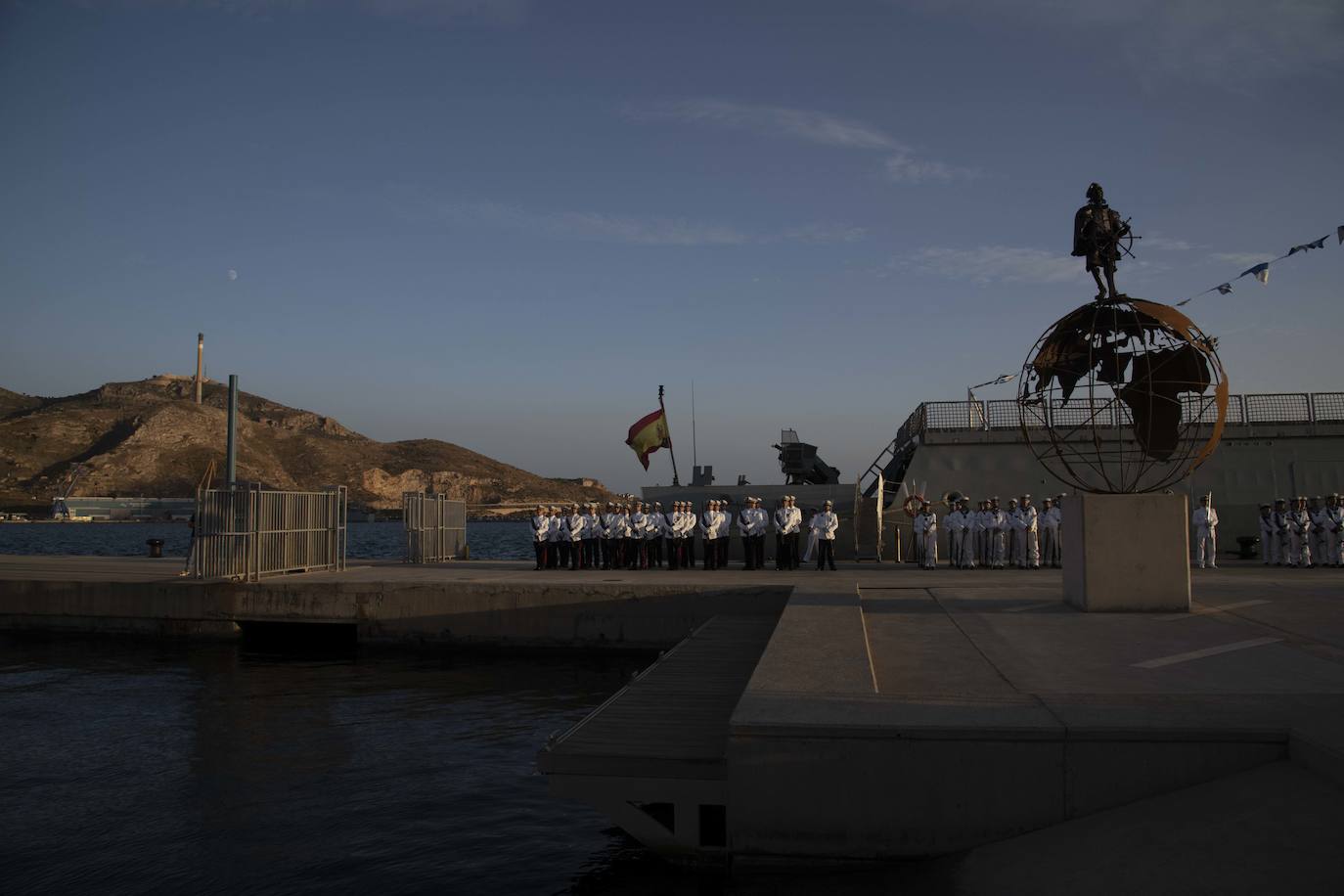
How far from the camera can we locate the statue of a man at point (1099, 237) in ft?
37.6

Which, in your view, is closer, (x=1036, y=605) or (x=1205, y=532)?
(x=1036, y=605)

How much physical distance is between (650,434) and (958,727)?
22609mm

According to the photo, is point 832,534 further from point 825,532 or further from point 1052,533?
point 1052,533

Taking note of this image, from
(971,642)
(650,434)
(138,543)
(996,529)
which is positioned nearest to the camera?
(971,642)

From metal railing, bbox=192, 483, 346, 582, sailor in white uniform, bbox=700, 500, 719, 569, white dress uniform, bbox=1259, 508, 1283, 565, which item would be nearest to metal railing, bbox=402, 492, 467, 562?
metal railing, bbox=192, 483, 346, 582

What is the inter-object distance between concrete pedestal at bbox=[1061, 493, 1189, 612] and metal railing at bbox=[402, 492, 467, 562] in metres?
17.4

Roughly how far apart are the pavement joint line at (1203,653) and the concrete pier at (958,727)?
0.05 m

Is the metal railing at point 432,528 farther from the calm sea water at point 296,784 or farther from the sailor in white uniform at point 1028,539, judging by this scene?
the sailor in white uniform at point 1028,539

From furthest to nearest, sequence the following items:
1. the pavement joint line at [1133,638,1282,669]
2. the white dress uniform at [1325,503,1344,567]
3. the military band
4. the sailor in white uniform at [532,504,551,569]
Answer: the sailor in white uniform at [532,504,551,569] < the military band < the white dress uniform at [1325,503,1344,567] < the pavement joint line at [1133,638,1282,669]

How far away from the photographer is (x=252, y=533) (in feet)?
59.7

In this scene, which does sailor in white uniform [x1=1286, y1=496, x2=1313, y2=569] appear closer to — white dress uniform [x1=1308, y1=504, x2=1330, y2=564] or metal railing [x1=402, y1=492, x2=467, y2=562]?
white dress uniform [x1=1308, y1=504, x2=1330, y2=564]

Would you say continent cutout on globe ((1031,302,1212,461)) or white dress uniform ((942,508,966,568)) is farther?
white dress uniform ((942,508,966,568))

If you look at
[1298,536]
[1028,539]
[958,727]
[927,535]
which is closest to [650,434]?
[927,535]

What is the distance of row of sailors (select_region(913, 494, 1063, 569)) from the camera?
67.9ft
